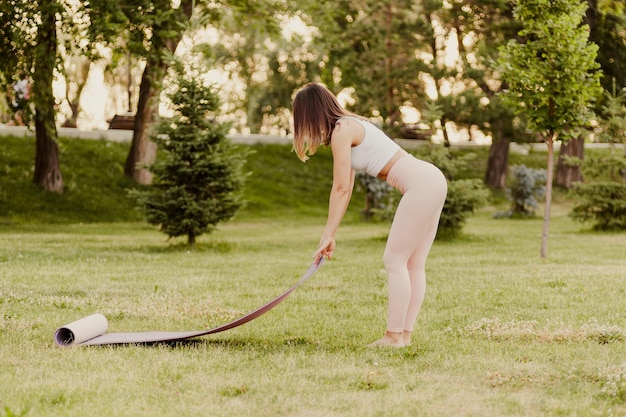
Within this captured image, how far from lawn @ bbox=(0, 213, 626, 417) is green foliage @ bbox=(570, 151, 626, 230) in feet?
20.7

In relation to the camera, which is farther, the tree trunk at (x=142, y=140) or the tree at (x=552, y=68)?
the tree trunk at (x=142, y=140)

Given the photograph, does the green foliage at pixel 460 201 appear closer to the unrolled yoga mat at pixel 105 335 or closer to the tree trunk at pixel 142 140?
the tree trunk at pixel 142 140

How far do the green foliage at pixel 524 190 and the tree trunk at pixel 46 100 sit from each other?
1391 cm

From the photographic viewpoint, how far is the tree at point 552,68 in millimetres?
13977

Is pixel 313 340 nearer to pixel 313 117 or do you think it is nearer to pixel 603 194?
pixel 313 117

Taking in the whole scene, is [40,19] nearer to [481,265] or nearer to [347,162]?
[481,265]

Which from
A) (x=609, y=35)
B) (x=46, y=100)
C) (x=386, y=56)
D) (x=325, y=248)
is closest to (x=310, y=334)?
(x=325, y=248)

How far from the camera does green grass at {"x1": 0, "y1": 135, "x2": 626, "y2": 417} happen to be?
16.4ft

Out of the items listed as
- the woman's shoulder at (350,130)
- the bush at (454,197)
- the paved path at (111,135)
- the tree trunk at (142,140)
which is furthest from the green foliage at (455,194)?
the woman's shoulder at (350,130)

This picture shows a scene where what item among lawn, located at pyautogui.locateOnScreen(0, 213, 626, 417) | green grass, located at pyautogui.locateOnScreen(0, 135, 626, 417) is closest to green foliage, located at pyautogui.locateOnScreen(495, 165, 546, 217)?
green grass, located at pyautogui.locateOnScreen(0, 135, 626, 417)

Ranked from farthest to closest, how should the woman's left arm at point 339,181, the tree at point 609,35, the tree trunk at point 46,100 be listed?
the tree at point 609,35 → the tree trunk at point 46,100 → the woman's left arm at point 339,181

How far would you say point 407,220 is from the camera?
643cm

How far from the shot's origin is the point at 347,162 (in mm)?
6383

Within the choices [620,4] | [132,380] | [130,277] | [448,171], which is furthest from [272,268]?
[620,4]
